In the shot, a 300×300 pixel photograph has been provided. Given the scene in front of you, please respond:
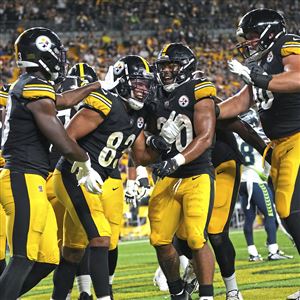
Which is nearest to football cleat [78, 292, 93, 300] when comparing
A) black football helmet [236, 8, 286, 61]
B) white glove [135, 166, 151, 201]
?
white glove [135, 166, 151, 201]

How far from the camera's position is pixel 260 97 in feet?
19.3

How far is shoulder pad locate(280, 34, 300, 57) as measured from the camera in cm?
557

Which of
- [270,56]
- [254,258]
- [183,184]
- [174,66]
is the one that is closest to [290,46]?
[270,56]

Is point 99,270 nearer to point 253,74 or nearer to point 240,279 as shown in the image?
point 253,74

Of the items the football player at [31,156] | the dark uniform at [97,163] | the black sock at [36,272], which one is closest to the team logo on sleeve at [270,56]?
the dark uniform at [97,163]

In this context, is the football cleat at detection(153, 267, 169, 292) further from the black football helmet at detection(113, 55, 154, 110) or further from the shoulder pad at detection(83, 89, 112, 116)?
the shoulder pad at detection(83, 89, 112, 116)

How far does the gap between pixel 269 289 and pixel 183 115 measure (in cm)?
201

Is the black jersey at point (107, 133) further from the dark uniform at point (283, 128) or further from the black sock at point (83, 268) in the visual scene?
the dark uniform at point (283, 128)

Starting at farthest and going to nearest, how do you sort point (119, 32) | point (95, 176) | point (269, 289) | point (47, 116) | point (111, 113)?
1. point (119, 32)
2. point (269, 289)
3. point (111, 113)
4. point (95, 176)
5. point (47, 116)

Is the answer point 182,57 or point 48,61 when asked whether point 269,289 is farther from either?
point 48,61

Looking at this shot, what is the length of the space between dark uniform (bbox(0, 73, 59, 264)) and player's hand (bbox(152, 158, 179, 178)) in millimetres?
815

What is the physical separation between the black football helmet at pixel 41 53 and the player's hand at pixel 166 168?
0.95 m

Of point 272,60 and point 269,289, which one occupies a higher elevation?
point 272,60

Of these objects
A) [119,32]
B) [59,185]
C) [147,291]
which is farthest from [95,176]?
[119,32]
